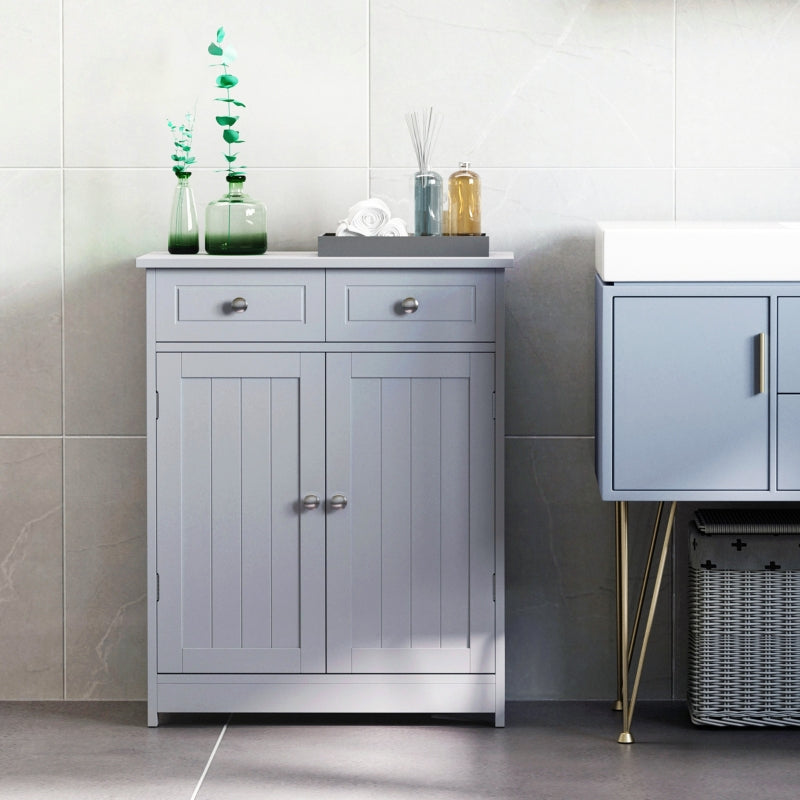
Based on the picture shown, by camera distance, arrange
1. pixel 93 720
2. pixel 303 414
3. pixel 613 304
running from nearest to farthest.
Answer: pixel 613 304 < pixel 303 414 < pixel 93 720

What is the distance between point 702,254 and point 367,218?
69 cm

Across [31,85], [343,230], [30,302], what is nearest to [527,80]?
[343,230]

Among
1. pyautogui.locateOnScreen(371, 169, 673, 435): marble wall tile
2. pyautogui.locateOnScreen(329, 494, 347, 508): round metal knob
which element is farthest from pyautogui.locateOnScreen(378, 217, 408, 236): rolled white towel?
pyautogui.locateOnScreen(329, 494, 347, 508): round metal knob

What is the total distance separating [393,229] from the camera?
2535 millimetres

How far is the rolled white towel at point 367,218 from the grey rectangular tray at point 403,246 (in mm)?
29

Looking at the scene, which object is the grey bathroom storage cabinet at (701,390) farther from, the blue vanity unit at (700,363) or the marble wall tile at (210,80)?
the marble wall tile at (210,80)

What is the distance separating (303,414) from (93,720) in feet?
2.84

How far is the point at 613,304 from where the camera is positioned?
2332 mm

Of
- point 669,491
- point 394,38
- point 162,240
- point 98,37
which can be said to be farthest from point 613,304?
point 98,37

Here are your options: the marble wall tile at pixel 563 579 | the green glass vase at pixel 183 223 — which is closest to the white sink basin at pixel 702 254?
the marble wall tile at pixel 563 579

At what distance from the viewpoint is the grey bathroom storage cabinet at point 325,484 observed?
2477 mm

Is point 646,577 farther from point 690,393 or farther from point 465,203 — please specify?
point 465,203

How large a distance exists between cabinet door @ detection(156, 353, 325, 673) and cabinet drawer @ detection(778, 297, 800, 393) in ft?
3.00

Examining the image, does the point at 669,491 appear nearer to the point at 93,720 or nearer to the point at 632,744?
the point at 632,744
